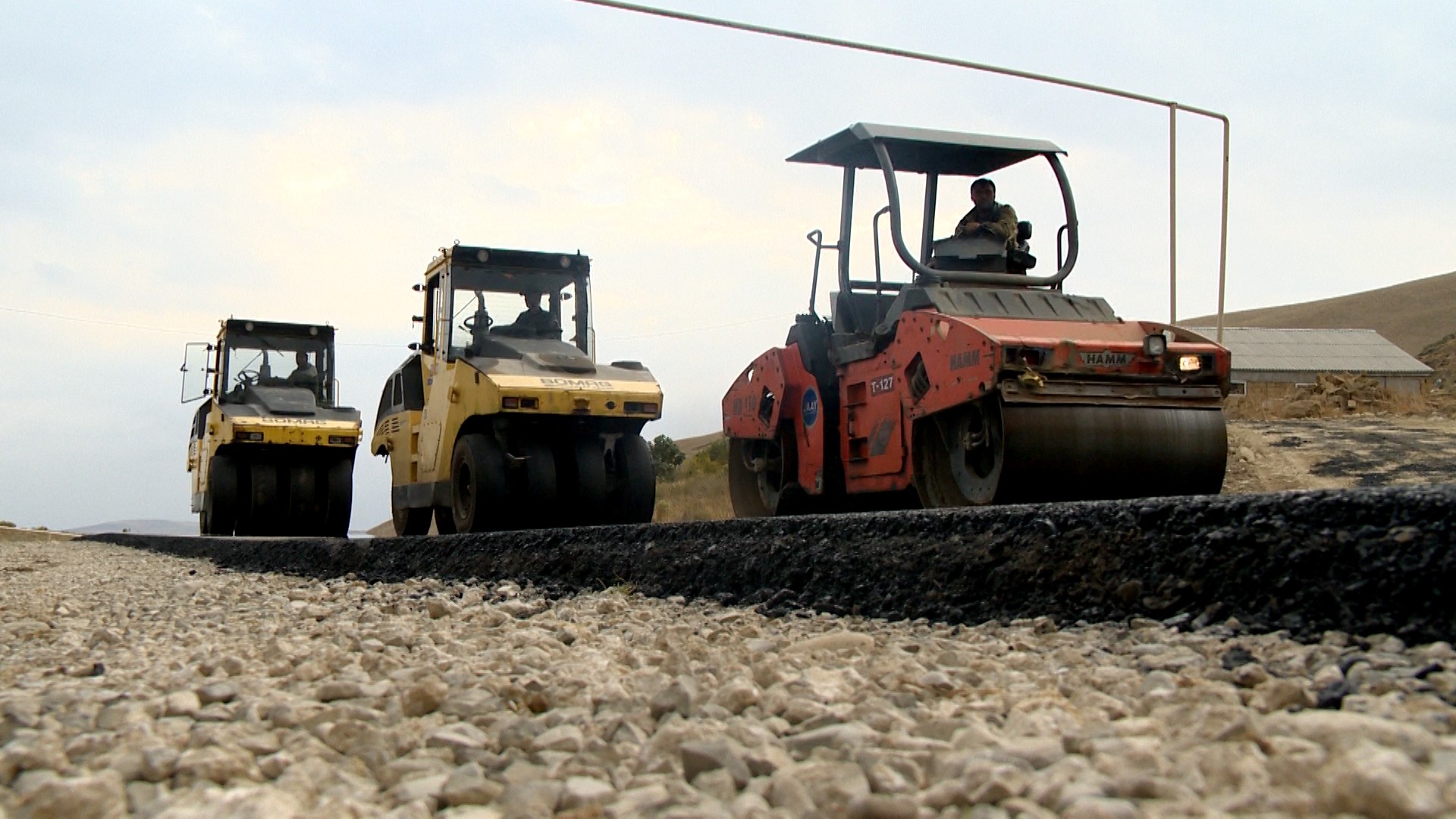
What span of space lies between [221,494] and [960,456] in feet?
43.9

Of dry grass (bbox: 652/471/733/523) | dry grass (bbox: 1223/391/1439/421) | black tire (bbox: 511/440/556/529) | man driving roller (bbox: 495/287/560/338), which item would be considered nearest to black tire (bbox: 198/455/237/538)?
dry grass (bbox: 652/471/733/523)

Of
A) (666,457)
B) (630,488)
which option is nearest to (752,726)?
(630,488)

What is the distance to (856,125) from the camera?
9.09 metres

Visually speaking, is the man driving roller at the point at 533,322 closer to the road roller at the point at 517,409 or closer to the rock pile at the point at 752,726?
the road roller at the point at 517,409

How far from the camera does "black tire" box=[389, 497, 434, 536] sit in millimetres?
12727

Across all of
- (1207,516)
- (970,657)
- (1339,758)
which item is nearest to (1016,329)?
(1207,516)

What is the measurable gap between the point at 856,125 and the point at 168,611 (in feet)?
18.3

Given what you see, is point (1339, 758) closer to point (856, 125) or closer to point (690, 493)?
point (856, 125)

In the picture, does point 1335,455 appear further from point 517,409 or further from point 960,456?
point 517,409

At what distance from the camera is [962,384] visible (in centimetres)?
742

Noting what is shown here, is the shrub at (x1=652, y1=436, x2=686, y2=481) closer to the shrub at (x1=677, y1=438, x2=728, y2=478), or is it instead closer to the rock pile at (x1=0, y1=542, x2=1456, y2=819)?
the shrub at (x1=677, y1=438, x2=728, y2=478)

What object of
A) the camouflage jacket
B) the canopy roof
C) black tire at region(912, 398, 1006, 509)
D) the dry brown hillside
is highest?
the dry brown hillside

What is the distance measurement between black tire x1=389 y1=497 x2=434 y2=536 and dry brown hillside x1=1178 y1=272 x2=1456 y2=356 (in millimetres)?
67449

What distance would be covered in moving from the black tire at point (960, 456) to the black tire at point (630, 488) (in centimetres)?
391
